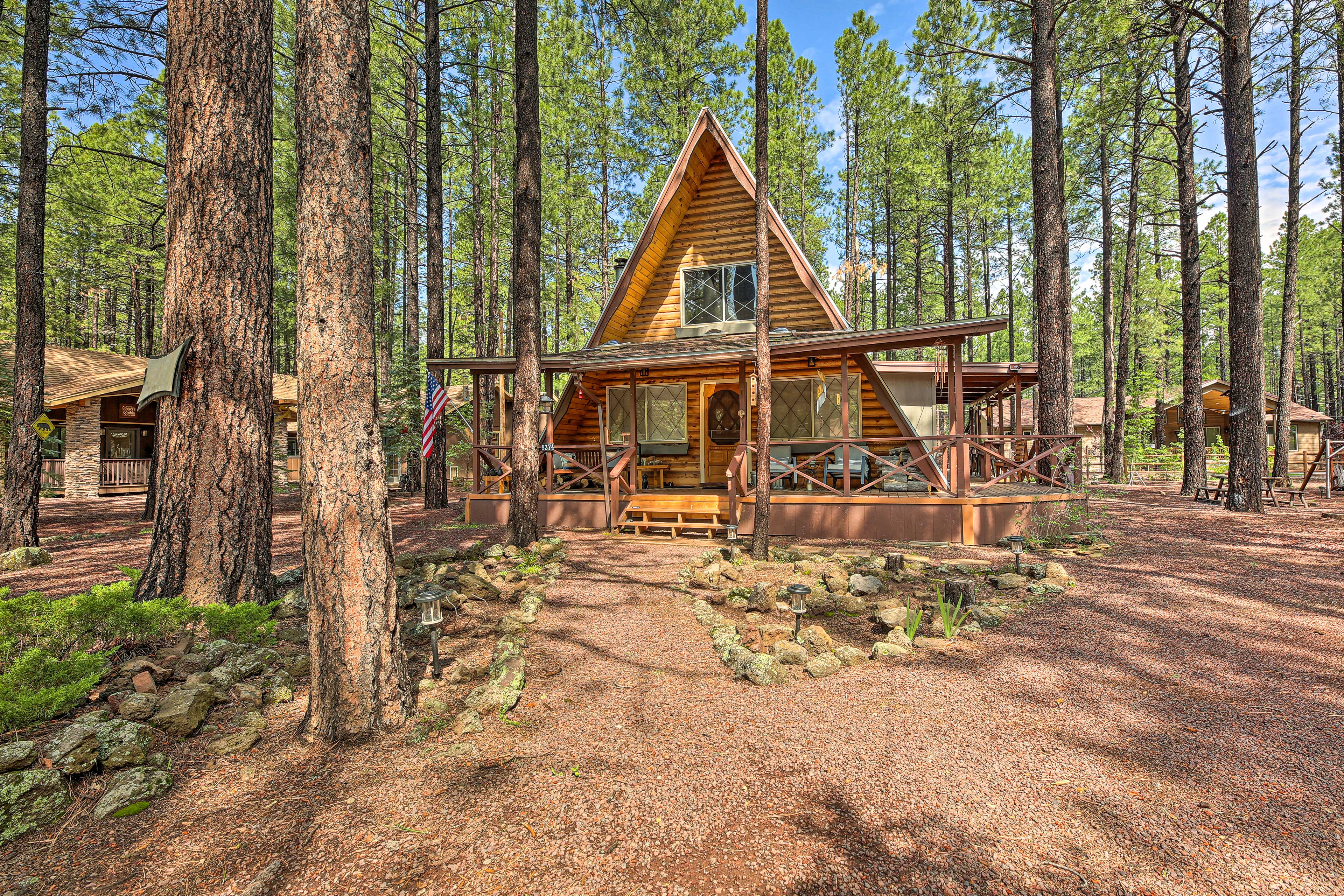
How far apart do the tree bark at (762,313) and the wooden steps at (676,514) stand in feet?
7.48

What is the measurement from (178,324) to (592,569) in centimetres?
493

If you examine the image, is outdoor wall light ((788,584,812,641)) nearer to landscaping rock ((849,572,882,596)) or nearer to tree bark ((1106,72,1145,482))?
landscaping rock ((849,572,882,596))

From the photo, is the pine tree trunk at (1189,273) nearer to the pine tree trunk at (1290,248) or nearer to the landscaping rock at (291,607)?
the pine tree trunk at (1290,248)

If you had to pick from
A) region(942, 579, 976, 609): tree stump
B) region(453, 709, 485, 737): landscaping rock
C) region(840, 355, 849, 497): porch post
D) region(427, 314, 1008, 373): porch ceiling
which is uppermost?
region(427, 314, 1008, 373): porch ceiling

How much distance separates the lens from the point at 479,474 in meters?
11.5

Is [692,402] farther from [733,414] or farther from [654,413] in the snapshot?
[733,414]

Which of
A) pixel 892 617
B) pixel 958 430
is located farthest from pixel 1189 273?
pixel 892 617

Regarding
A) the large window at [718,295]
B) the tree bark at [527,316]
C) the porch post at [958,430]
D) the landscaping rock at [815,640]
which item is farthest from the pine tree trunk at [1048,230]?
the tree bark at [527,316]

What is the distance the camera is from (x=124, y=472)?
66.2 ft

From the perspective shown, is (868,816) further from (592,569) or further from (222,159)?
(222,159)

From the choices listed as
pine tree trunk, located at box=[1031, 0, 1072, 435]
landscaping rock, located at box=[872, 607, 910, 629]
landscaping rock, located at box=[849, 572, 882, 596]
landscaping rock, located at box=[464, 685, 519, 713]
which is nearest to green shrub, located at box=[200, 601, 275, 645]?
landscaping rock, located at box=[464, 685, 519, 713]

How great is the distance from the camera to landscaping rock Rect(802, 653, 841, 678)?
395cm

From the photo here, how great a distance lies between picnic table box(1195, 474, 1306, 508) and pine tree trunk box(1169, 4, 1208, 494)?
0.37 meters

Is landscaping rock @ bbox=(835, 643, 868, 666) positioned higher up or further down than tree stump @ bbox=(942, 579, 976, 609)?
further down
